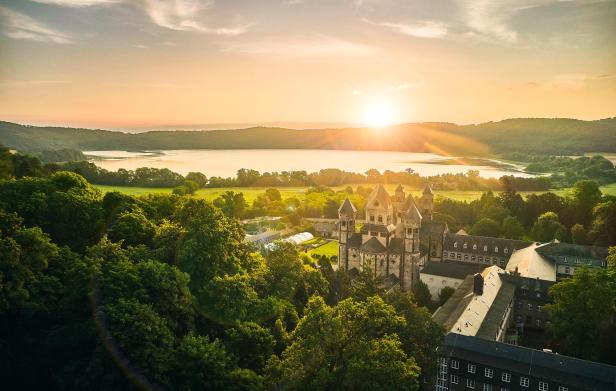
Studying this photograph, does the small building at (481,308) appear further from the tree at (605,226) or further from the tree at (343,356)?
the tree at (605,226)

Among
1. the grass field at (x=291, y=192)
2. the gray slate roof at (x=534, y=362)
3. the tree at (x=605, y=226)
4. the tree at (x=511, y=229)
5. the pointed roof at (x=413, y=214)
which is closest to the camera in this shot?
the gray slate roof at (x=534, y=362)

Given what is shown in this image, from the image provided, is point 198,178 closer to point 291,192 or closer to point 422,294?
point 291,192

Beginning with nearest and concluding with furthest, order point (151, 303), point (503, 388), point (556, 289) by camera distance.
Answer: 1. point (151, 303)
2. point (503, 388)
3. point (556, 289)

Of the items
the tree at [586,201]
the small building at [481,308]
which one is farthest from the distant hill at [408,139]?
the small building at [481,308]

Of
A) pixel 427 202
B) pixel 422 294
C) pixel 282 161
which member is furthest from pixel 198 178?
pixel 422 294

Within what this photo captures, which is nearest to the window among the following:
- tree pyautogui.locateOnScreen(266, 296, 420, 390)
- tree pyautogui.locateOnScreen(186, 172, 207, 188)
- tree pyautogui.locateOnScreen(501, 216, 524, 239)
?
tree pyautogui.locateOnScreen(266, 296, 420, 390)

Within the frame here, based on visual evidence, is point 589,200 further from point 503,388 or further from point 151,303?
point 151,303

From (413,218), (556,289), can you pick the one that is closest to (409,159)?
(413,218)
